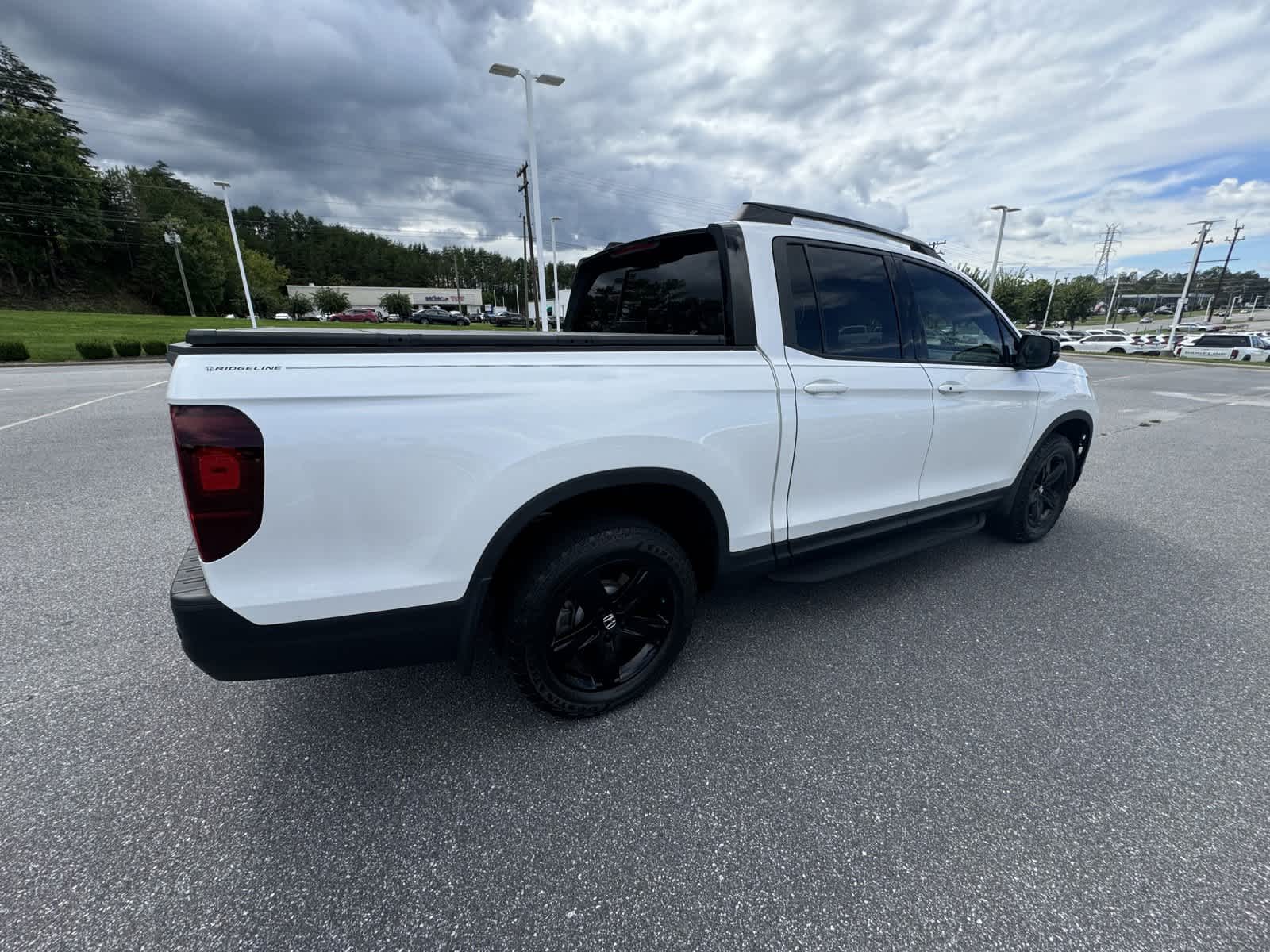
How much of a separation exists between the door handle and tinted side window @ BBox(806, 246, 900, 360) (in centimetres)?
17

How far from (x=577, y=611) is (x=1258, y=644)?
329 cm

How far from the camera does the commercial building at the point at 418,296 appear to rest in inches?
3158

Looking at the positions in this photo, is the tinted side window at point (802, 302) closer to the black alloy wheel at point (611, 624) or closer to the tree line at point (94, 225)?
the black alloy wheel at point (611, 624)

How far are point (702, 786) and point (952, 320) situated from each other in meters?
2.76

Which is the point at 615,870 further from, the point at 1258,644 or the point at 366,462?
the point at 1258,644

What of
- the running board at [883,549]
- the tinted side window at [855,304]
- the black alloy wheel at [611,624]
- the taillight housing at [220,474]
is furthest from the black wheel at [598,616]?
the tinted side window at [855,304]

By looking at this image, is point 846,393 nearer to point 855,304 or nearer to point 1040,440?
point 855,304

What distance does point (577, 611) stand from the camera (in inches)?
81.1

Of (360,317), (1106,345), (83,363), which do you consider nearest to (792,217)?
(83,363)

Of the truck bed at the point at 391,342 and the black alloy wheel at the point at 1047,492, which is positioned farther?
the black alloy wheel at the point at 1047,492

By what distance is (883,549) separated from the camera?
111 inches

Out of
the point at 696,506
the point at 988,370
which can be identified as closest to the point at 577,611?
the point at 696,506

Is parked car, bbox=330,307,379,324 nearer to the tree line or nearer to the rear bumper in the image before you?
the tree line

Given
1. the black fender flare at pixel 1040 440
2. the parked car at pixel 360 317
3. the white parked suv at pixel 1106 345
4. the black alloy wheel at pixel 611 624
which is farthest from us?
the parked car at pixel 360 317
